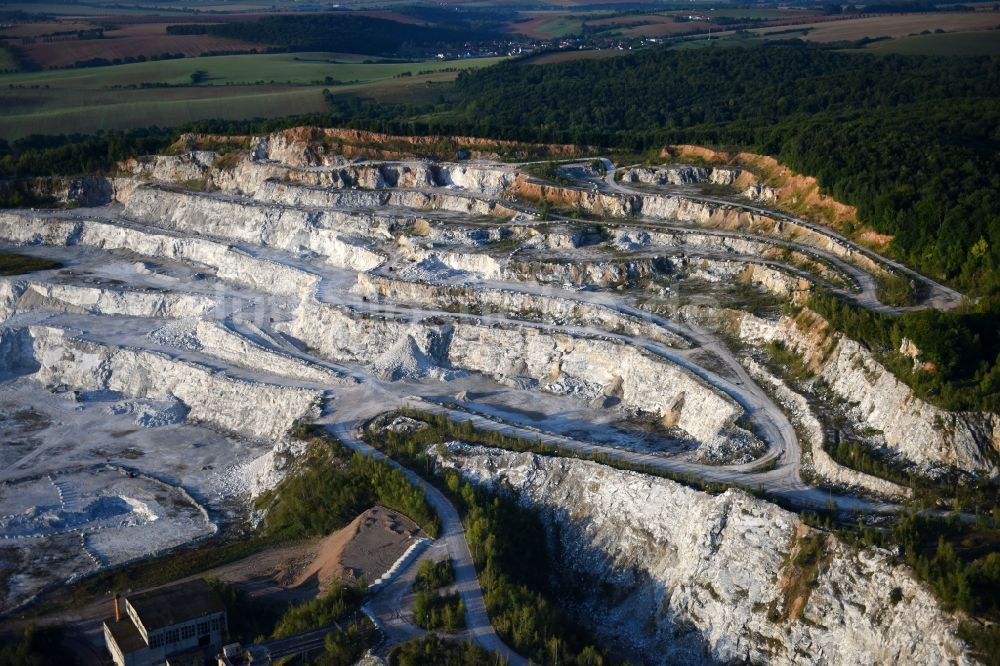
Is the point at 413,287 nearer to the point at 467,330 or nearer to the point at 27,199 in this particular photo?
the point at 467,330

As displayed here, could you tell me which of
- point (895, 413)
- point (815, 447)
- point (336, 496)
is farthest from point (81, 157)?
point (895, 413)

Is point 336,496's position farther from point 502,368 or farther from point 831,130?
point 831,130

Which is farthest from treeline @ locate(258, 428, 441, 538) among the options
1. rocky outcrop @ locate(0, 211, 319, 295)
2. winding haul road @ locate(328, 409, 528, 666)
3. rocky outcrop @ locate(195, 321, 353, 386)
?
rocky outcrop @ locate(0, 211, 319, 295)

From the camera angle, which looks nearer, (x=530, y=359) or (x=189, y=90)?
(x=530, y=359)

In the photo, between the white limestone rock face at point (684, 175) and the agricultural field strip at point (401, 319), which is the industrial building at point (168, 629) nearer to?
the agricultural field strip at point (401, 319)

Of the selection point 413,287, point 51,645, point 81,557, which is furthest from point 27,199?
point 51,645
